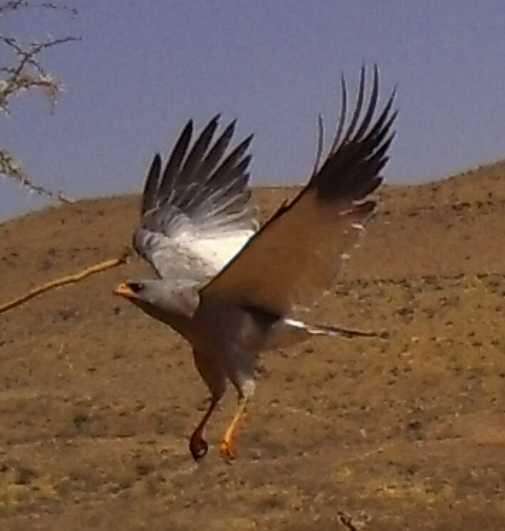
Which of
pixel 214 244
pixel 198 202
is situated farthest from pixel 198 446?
pixel 198 202

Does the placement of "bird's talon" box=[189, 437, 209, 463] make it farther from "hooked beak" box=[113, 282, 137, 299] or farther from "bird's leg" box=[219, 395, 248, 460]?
"hooked beak" box=[113, 282, 137, 299]

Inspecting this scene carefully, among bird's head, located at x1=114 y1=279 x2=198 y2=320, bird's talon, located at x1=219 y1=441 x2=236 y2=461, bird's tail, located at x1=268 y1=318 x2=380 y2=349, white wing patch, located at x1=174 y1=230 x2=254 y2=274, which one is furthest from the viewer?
white wing patch, located at x1=174 y1=230 x2=254 y2=274

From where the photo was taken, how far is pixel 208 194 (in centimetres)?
434

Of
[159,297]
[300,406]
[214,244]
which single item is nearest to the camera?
[159,297]

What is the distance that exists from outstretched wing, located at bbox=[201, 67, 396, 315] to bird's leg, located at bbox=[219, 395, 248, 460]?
0.19m

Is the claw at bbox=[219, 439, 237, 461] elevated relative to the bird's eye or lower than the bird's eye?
lower

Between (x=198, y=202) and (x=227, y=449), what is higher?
(x=198, y=202)

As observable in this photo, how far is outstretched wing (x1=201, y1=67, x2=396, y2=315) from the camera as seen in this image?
3.35 meters

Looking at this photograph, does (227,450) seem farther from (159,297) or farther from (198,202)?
(198,202)

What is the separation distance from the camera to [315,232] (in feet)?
11.2

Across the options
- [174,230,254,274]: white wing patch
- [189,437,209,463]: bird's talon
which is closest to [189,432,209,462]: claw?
[189,437,209,463]: bird's talon

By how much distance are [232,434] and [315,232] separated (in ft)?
1.44

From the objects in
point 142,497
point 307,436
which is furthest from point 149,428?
point 142,497

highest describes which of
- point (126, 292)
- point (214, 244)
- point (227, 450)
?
point (126, 292)
